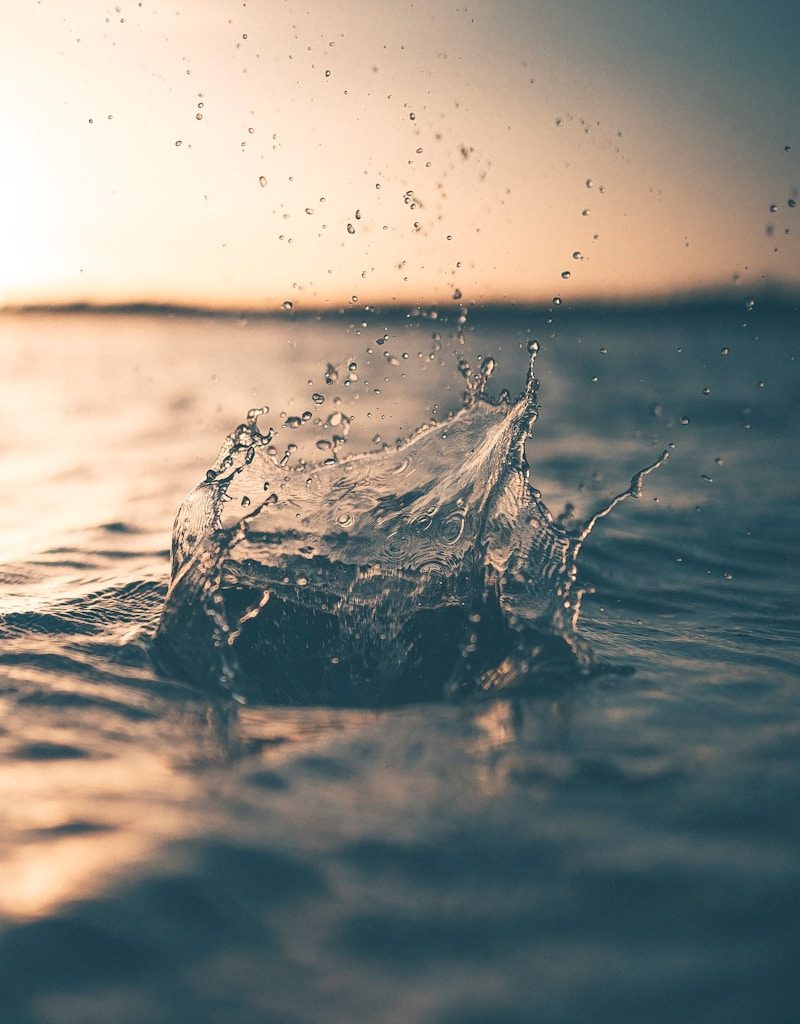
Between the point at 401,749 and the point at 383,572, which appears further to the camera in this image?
the point at 383,572

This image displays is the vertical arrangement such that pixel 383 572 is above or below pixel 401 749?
above

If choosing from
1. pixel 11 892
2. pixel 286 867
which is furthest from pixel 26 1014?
pixel 286 867

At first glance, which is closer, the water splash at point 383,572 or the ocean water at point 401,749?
the ocean water at point 401,749

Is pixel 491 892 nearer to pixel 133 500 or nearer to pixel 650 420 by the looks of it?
pixel 133 500

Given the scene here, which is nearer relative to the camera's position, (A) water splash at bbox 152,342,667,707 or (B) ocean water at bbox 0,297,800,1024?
(B) ocean water at bbox 0,297,800,1024
